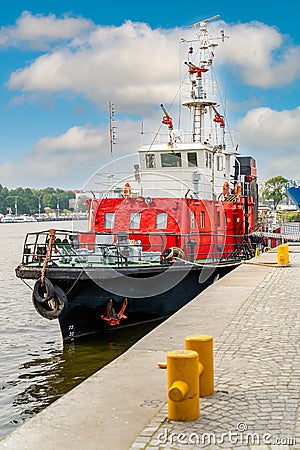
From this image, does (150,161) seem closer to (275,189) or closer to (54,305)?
(54,305)

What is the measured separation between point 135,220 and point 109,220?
2.97 ft

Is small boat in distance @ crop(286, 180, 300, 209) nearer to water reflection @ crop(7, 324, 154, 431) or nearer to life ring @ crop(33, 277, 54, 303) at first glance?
water reflection @ crop(7, 324, 154, 431)

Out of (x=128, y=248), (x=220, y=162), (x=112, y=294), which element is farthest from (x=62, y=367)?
(x=220, y=162)

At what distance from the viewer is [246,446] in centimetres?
531

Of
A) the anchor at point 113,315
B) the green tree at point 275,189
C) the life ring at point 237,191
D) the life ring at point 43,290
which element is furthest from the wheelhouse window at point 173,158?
the green tree at point 275,189

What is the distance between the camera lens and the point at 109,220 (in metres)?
18.1

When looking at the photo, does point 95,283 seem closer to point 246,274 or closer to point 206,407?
point 246,274

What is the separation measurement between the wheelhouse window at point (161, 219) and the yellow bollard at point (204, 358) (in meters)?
10.9

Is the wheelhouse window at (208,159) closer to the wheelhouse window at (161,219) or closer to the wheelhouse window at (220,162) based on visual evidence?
the wheelhouse window at (220,162)

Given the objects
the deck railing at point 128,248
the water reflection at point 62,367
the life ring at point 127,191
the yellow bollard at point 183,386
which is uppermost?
the life ring at point 127,191

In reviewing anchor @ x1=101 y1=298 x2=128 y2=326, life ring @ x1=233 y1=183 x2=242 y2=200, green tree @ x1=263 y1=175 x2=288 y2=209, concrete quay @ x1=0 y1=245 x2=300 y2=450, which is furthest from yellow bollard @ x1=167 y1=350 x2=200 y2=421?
green tree @ x1=263 y1=175 x2=288 y2=209

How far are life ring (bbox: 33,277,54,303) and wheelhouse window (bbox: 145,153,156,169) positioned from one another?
735 cm

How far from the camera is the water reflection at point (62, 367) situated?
11508mm

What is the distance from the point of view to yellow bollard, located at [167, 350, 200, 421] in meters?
5.82
